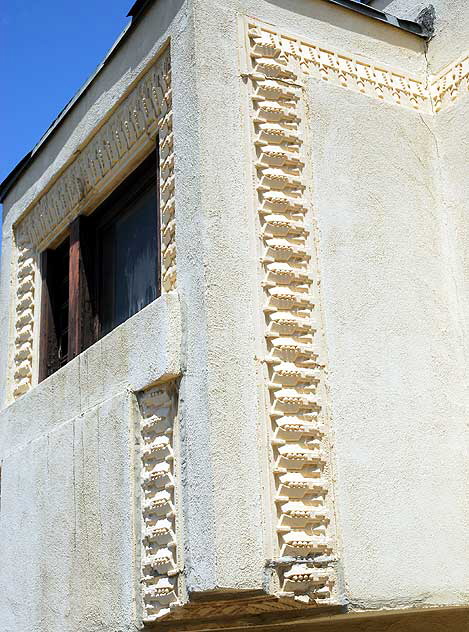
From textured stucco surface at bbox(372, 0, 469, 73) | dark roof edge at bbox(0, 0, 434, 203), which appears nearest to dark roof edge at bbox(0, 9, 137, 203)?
dark roof edge at bbox(0, 0, 434, 203)

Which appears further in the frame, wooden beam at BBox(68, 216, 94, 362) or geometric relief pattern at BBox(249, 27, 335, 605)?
wooden beam at BBox(68, 216, 94, 362)

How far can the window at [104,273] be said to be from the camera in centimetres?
574

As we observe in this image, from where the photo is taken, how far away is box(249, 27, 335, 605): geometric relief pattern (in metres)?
4.21

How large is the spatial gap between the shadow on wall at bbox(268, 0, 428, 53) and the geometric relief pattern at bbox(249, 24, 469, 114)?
7.6 inches

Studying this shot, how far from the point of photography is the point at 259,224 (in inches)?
184

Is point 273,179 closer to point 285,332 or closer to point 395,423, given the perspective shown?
point 285,332

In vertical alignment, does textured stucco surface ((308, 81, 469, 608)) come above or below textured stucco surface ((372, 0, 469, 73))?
below

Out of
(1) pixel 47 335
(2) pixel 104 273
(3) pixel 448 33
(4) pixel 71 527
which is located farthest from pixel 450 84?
(4) pixel 71 527

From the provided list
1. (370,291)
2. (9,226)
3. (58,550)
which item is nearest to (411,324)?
(370,291)

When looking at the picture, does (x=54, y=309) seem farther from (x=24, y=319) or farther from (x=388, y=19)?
(x=388, y=19)

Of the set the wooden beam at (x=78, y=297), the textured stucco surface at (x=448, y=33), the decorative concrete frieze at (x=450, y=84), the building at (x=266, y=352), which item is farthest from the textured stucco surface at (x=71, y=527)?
the textured stucco surface at (x=448, y=33)

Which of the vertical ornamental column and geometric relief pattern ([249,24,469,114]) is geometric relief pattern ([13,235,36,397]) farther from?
geometric relief pattern ([249,24,469,114])

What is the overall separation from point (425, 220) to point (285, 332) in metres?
1.29

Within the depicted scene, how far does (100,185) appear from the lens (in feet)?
20.3
